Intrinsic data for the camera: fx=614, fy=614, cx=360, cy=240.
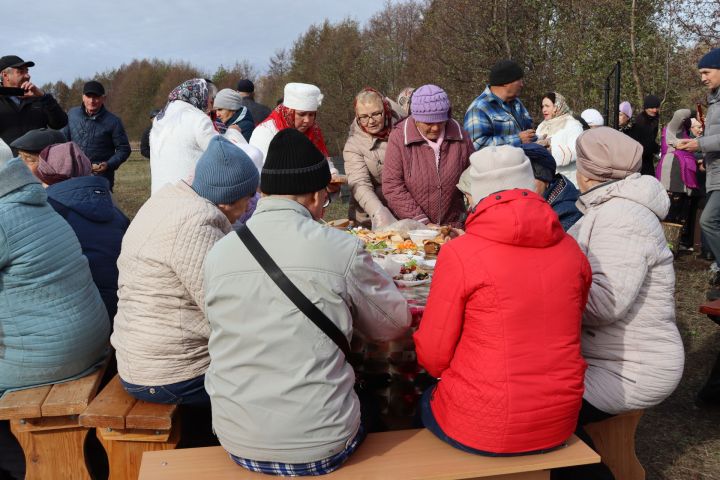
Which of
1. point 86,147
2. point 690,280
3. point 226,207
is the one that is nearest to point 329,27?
point 86,147

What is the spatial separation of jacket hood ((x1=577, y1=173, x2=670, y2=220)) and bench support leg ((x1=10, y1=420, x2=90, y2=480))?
8.05 feet

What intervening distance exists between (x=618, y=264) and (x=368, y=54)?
19.4 m

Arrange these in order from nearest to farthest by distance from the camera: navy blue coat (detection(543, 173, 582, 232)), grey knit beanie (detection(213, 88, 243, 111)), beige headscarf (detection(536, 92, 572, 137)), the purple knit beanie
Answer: navy blue coat (detection(543, 173, 582, 232))
the purple knit beanie
beige headscarf (detection(536, 92, 572, 137))
grey knit beanie (detection(213, 88, 243, 111))

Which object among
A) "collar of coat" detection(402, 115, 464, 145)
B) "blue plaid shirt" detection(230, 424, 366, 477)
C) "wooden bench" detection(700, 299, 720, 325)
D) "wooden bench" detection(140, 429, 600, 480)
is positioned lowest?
"wooden bench" detection(140, 429, 600, 480)

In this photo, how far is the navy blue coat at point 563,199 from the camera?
3.18 meters

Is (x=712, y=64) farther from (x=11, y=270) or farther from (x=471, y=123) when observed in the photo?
(x=11, y=270)

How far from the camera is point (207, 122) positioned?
429 cm

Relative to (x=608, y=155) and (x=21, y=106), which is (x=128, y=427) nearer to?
(x=608, y=155)

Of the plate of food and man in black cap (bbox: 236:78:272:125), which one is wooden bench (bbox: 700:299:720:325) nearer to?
the plate of food

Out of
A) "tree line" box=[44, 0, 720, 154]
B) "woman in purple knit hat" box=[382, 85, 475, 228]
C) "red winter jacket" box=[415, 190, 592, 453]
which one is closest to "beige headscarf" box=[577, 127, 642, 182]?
"red winter jacket" box=[415, 190, 592, 453]

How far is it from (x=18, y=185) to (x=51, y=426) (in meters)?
1.05

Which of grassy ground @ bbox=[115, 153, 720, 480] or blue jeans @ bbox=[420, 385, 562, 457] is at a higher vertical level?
blue jeans @ bbox=[420, 385, 562, 457]

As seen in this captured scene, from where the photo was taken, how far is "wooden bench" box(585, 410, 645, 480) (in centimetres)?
280

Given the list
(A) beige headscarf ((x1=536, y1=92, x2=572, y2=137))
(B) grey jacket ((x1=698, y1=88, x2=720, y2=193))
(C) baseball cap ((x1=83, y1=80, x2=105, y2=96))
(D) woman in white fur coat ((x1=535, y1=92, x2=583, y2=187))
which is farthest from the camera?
(C) baseball cap ((x1=83, y1=80, x2=105, y2=96))
